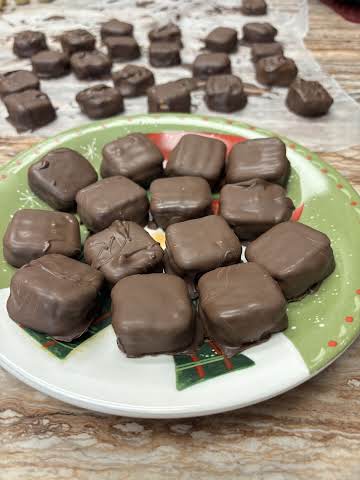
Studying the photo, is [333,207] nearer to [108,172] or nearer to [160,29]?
[108,172]

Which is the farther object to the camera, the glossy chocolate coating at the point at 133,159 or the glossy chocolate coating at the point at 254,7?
the glossy chocolate coating at the point at 254,7

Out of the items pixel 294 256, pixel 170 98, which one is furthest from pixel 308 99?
pixel 294 256

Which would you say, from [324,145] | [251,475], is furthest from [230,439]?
[324,145]

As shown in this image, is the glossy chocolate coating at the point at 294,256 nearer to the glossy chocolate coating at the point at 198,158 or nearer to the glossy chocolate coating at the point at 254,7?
the glossy chocolate coating at the point at 198,158

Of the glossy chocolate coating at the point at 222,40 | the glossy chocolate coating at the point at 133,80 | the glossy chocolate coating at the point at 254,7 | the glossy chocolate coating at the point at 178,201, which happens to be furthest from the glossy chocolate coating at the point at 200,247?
the glossy chocolate coating at the point at 254,7

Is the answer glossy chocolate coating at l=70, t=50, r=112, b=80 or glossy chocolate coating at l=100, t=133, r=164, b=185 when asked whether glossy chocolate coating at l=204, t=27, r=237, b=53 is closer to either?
glossy chocolate coating at l=70, t=50, r=112, b=80
